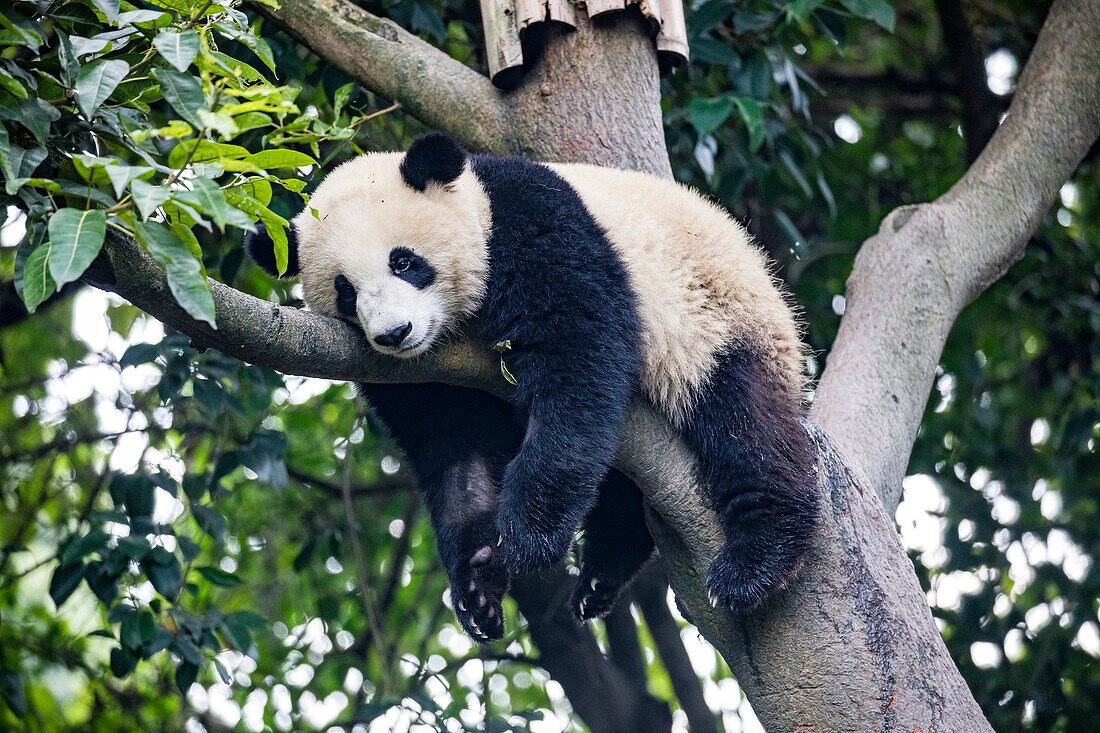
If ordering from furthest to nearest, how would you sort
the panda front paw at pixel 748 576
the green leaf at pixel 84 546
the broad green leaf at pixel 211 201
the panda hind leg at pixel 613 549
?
1. the panda hind leg at pixel 613 549
2. the green leaf at pixel 84 546
3. the panda front paw at pixel 748 576
4. the broad green leaf at pixel 211 201

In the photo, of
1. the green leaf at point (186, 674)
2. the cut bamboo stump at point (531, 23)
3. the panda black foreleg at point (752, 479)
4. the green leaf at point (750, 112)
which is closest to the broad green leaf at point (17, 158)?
the panda black foreleg at point (752, 479)

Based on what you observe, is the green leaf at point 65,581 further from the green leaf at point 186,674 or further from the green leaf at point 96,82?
the green leaf at point 96,82

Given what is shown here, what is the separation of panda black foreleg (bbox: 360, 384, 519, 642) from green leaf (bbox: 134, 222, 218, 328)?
5.32 ft

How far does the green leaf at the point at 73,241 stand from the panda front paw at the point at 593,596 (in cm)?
245

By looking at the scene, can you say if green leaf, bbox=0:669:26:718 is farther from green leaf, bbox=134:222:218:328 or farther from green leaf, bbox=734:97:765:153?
green leaf, bbox=734:97:765:153

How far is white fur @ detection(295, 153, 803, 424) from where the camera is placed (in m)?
3.23

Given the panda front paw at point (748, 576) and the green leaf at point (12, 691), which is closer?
the panda front paw at point (748, 576)

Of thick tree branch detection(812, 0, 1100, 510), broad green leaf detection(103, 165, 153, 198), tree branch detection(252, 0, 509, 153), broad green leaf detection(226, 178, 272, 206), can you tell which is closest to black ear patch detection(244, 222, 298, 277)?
tree branch detection(252, 0, 509, 153)

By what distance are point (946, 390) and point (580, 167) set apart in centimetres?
328

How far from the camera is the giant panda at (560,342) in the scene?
298 centimetres

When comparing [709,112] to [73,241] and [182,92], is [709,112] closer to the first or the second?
[182,92]

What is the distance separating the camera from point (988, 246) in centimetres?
408

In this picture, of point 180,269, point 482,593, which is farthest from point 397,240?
point 180,269

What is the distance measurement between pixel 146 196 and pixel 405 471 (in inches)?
166
